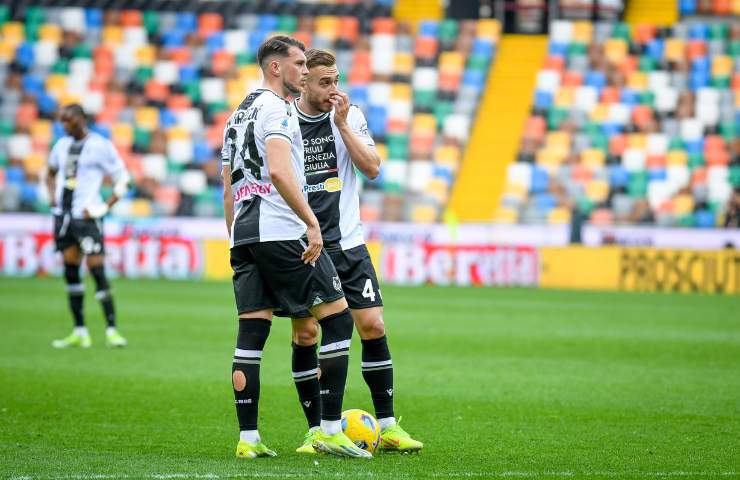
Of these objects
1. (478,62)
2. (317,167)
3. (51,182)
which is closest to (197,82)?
(478,62)

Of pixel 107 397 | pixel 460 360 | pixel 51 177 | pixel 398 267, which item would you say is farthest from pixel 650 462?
pixel 398 267

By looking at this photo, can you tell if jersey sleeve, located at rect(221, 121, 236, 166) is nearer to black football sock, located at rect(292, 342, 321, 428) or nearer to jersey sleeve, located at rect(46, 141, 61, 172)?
black football sock, located at rect(292, 342, 321, 428)

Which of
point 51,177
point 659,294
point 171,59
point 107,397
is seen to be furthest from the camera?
point 171,59

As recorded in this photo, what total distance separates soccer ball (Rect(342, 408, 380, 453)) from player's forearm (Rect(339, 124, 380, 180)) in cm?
137

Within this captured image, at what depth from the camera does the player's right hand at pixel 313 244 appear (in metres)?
6.44

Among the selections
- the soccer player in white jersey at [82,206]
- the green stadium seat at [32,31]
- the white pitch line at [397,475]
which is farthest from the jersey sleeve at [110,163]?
the green stadium seat at [32,31]

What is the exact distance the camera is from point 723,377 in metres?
10.9

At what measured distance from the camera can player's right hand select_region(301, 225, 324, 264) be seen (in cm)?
644

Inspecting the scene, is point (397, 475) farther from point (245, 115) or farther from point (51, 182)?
point (51, 182)

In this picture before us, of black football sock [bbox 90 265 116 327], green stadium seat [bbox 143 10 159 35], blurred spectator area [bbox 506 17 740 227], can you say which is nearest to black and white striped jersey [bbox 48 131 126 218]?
black football sock [bbox 90 265 116 327]

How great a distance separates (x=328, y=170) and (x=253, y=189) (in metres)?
0.79

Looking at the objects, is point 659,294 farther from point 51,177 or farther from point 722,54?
point 51,177

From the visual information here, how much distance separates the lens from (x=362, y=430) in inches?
277

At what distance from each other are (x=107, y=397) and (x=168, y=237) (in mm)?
15981
